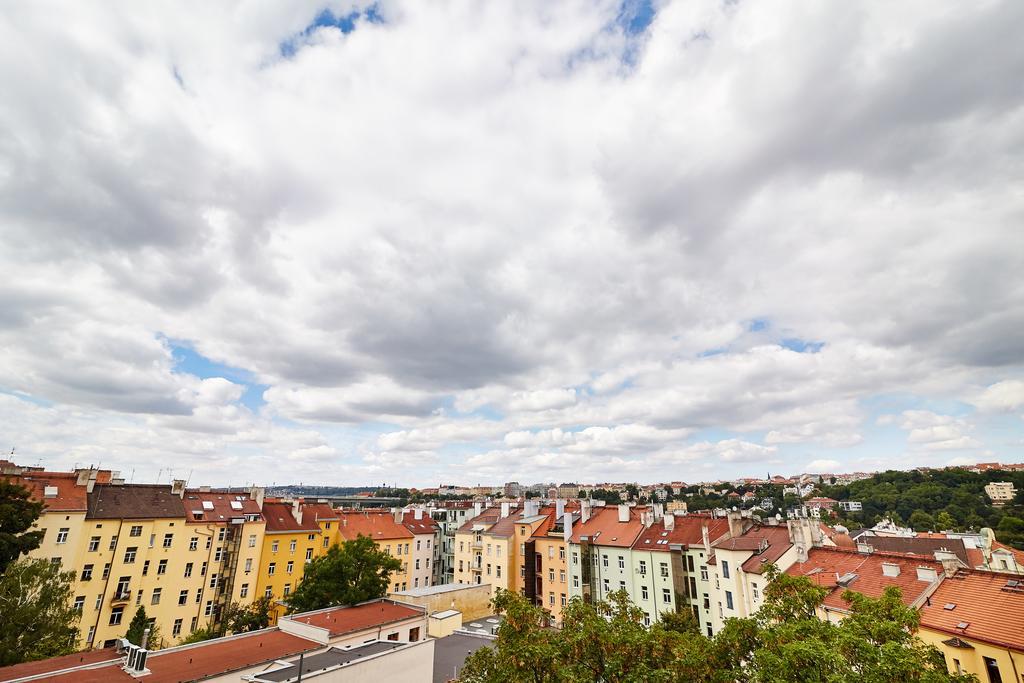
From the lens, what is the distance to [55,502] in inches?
1718

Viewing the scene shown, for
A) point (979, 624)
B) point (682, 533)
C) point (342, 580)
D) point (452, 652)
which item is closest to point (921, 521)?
point (682, 533)

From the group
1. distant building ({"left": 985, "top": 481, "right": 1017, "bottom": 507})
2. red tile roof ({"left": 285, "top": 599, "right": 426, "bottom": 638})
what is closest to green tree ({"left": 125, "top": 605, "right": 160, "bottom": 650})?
red tile roof ({"left": 285, "top": 599, "right": 426, "bottom": 638})

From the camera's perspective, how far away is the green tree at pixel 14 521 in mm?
28406

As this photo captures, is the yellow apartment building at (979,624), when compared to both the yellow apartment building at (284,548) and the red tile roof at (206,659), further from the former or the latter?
the yellow apartment building at (284,548)

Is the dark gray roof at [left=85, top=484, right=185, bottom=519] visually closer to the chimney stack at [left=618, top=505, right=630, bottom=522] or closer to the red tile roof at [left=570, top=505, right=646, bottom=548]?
the red tile roof at [left=570, top=505, right=646, bottom=548]

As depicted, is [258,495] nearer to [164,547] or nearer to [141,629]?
[164,547]

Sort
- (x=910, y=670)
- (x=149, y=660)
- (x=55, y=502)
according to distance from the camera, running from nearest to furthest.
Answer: (x=910, y=670) < (x=149, y=660) < (x=55, y=502)

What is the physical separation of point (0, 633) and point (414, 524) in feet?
185

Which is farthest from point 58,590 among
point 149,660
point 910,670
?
point 910,670

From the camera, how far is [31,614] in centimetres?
3073

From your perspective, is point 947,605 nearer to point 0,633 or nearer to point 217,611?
point 0,633

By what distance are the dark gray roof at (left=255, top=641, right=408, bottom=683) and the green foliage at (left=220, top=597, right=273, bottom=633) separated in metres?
23.7

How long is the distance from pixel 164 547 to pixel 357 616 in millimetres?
26117

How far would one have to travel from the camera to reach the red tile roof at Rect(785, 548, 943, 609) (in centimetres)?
3200
